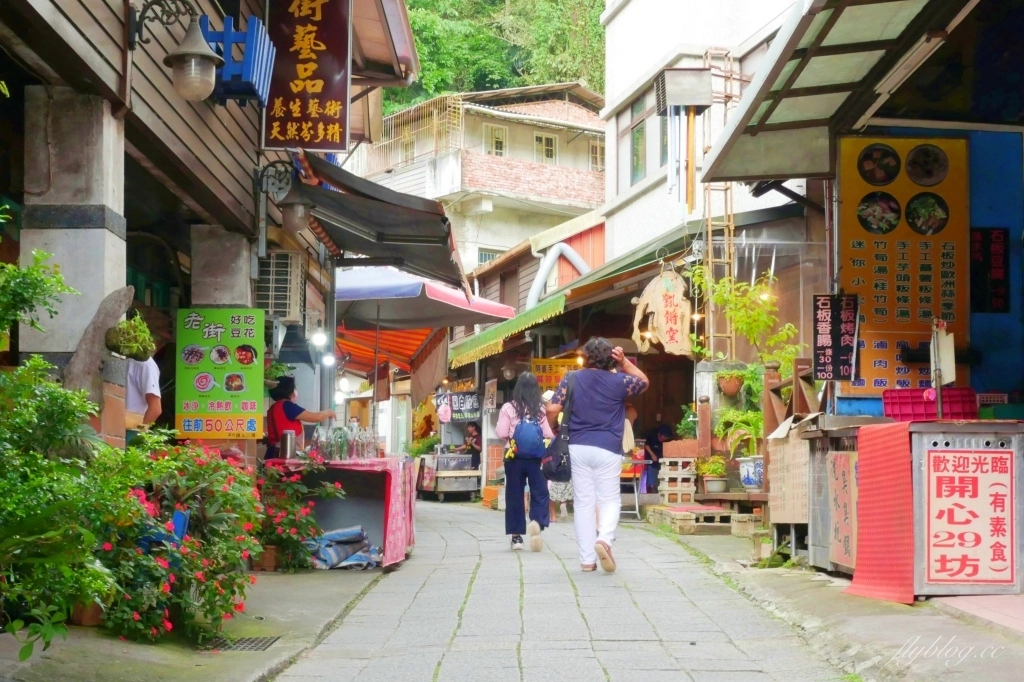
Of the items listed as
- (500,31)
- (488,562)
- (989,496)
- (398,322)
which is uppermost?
(500,31)

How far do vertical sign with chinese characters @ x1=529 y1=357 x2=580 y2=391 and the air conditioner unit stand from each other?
30.7 feet

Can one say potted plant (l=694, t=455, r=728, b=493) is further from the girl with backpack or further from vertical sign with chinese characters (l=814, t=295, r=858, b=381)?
vertical sign with chinese characters (l=814, t=295, r=858, b=381)

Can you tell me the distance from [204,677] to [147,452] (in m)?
1.20

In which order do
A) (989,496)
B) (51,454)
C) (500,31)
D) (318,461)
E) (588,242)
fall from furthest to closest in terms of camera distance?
(500,31), (588,242), (318,461), (989,496), (51,454)

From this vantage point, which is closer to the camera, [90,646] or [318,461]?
[90,646]

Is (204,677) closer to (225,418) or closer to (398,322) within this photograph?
(225,418)

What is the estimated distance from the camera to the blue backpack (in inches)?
501

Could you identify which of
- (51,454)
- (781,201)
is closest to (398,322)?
(781,201)

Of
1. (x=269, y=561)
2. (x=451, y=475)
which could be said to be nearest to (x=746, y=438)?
(x=269, y=561)

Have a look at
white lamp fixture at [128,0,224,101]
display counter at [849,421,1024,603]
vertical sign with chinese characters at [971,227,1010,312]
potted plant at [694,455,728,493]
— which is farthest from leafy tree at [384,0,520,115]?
display counter at [849,421,1024,603]

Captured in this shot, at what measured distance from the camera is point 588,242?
1087 inches

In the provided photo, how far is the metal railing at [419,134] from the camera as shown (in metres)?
36.8

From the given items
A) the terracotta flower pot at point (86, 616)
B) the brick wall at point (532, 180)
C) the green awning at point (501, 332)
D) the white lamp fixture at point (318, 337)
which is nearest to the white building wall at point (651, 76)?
the green awning at point (501, 332)

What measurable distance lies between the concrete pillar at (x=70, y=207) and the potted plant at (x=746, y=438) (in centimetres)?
915
